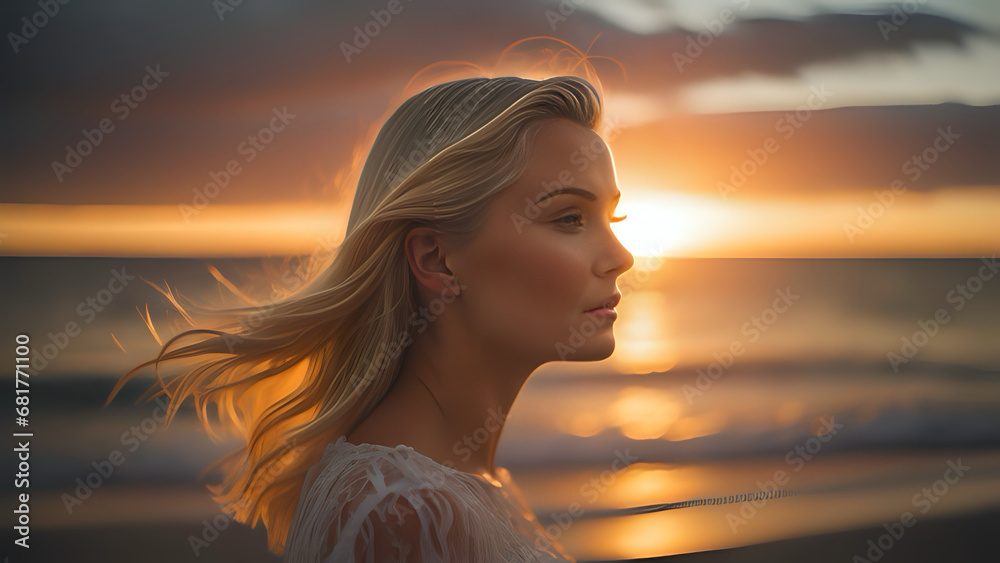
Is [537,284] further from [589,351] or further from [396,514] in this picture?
[396,514]

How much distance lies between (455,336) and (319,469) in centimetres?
24

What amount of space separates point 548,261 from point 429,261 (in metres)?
0.16

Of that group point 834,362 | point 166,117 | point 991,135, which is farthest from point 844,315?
point 166,117

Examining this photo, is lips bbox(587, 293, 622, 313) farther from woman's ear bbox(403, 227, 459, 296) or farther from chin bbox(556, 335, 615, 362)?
woman's ear bbox(403, 227, 459, 296)

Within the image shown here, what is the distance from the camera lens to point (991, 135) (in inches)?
71.7

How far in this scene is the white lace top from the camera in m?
0.74

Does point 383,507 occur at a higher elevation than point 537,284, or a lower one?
lower

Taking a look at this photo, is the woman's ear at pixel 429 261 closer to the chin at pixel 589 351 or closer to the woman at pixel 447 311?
the woman at pixel 447 311

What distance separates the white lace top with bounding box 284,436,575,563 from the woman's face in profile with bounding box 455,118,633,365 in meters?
0.19

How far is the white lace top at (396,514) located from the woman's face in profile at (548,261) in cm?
19

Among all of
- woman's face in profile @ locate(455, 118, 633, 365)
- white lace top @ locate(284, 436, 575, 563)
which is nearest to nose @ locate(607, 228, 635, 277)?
woman's face in profile @ locate(455, 118, 633, 365)

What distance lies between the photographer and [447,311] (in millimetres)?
901

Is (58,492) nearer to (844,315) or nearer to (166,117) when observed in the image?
(166,117)

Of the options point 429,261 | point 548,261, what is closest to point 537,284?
point 548,261
